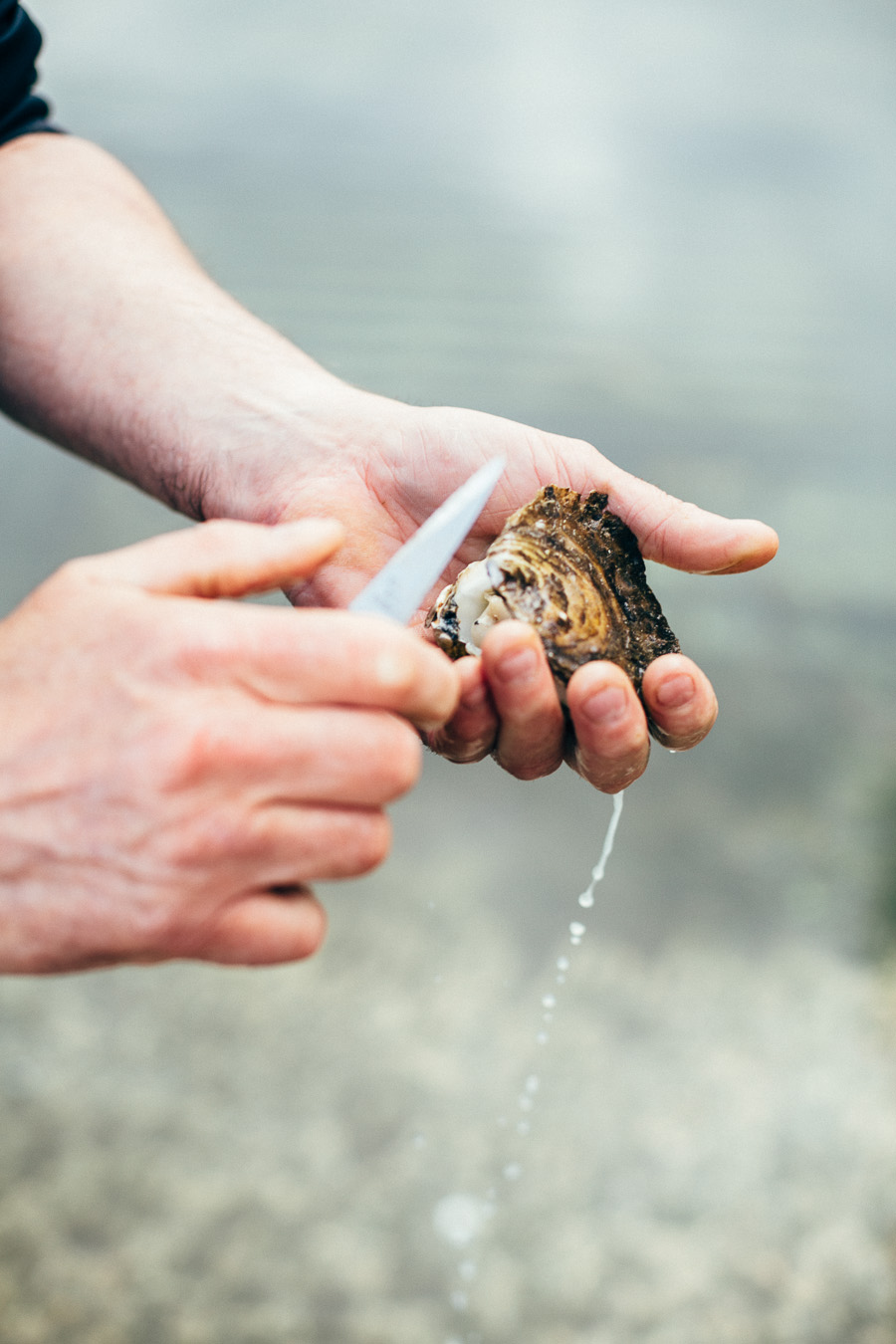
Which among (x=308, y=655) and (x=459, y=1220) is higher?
(x=308, y=655)

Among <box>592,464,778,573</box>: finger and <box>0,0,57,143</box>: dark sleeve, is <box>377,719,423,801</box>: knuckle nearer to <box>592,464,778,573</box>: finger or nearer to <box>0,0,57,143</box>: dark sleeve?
<box>592,464,778,573</box>: finger

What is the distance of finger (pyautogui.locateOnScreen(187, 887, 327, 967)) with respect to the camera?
3.31 ft

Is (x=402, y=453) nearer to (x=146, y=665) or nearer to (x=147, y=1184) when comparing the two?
(x=146, y=665)

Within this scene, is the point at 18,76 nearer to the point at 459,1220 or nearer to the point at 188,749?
the point at 188,749

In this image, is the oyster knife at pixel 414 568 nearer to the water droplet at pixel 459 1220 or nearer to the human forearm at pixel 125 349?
the human forearm at pixel 125 349

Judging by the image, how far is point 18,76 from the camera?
2.06 meters

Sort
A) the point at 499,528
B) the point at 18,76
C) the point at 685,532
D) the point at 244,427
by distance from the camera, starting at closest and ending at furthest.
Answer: the point at 685,532, the point at 499,528, the point at 244,427, the point at 18,76

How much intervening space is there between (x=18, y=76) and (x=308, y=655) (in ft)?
6.41

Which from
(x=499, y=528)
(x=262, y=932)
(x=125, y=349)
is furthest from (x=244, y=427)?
(x=262, y=932)

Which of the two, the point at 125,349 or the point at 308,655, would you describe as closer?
the point at 308,655

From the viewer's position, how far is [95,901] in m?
0.97

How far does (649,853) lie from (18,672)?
3110 millimetres

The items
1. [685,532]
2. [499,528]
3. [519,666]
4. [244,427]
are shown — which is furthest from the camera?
[244,427]

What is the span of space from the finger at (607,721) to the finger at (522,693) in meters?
0.04
